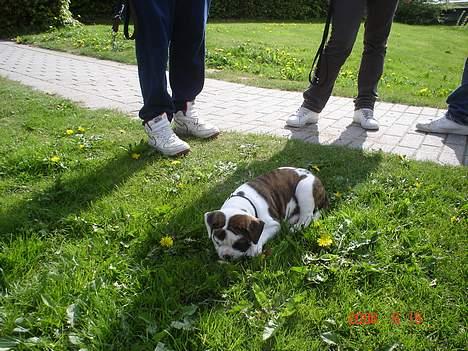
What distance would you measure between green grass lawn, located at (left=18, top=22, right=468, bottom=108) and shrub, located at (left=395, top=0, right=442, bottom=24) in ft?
29.3

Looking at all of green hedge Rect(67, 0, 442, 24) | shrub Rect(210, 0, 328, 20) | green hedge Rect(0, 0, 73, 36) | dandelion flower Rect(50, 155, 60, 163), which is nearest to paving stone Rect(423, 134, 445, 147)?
dandelion flower Rect(50, 155, 60, 163)

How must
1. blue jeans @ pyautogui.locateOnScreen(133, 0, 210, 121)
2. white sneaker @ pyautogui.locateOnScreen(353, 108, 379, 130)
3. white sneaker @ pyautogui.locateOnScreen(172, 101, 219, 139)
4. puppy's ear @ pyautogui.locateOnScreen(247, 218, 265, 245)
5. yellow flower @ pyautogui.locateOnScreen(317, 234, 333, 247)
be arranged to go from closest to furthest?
puppy's ear @ pyautogui.locateOnScreen(247, 218, 265, 245), yellow flower @ pyautogui.locateOnScreen(317, 234, 333, 247), blue jeans @ pyautogui.locateOnScreen(133, 0, 210, 121), white sneaker @ pyautogui.locateOnScreen(172, 101, 219, 139), white sneaker @ pyautogui.locateOnScreen(353, 108, 379, 130)

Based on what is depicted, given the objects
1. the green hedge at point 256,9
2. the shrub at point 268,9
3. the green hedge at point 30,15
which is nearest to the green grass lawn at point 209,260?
the green hedge at point 30,15

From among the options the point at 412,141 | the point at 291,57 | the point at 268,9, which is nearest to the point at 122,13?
the point at 412,141

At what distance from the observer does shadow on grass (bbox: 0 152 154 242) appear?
2906 millimetres

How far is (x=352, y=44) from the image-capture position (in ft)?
14.3

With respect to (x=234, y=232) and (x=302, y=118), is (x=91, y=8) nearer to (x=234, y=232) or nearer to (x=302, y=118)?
(x=302, y=118)

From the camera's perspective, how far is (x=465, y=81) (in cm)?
466

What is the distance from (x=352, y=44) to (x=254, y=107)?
182 cm

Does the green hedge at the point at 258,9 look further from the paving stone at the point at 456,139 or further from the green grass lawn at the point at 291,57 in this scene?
the paving stone at the point at 456,139

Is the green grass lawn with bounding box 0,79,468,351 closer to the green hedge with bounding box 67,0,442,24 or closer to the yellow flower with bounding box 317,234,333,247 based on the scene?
the yellow flower with bounding box 317,234,333,247

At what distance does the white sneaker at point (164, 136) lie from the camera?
3.97m

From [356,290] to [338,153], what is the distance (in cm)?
199

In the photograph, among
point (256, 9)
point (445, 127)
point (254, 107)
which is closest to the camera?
point (445, 127)
